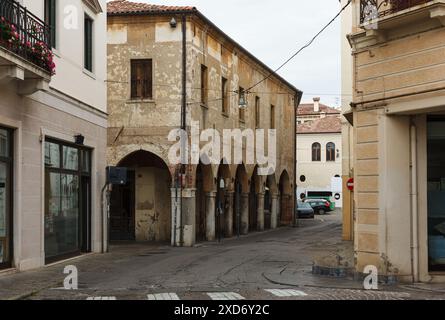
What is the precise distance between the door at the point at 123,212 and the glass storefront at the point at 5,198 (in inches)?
533

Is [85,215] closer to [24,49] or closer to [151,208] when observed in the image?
[24,49]

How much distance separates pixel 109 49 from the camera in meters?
26.3

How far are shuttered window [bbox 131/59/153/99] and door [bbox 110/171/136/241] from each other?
3.48 m

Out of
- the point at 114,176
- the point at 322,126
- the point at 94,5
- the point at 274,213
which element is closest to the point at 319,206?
the point at 322,126

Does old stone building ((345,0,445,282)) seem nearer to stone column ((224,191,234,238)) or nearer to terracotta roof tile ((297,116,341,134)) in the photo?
stone column ((224,191,234,238))

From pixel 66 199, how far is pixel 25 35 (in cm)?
541

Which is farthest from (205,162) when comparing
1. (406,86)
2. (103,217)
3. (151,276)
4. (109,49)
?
(406,86)

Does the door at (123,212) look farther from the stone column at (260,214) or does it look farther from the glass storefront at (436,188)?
the glass storefront at (436,188)

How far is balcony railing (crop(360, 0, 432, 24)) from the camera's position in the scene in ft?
41.9

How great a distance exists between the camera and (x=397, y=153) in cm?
1313

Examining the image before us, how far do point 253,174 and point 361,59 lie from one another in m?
22.4

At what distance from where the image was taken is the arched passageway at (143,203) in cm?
2767

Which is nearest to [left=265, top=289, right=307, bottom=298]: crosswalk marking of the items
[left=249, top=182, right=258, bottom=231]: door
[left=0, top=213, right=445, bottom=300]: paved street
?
[left=0, top=213, right=445, bottom=300]: paved street
